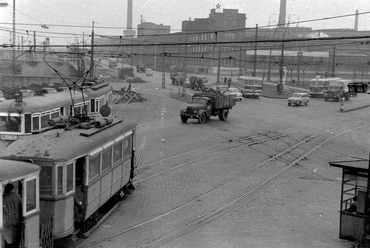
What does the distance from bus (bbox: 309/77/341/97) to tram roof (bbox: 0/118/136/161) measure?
150 feet

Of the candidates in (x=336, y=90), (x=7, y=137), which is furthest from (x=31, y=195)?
(x=336, y=90)

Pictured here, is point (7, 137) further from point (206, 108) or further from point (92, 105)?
point (206, 108)

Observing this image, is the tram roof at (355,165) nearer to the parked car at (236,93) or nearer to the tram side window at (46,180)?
the tram side window at (46,180)

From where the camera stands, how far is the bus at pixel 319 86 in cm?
5388

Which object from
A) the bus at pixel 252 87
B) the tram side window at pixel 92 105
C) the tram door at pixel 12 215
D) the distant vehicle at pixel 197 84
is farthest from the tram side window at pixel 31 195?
the distant vehicle at pixel 197 84

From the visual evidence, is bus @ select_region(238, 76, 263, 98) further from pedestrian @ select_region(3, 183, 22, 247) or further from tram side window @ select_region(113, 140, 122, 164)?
pedestrian @ select_region(3, 183, 22, 247)

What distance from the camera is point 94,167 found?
10.5 m

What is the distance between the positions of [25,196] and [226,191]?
8027 mm

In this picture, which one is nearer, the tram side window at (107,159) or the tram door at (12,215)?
the tram door at (12,215)

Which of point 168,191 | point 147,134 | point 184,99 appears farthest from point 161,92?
point 168,191

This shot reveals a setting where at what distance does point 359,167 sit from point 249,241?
281 cm

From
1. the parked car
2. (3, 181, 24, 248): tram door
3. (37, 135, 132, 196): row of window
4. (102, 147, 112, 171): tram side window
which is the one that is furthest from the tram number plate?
the parked car

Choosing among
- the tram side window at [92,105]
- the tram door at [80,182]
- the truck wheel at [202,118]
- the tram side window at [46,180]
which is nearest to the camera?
the tram side window at [46,180]

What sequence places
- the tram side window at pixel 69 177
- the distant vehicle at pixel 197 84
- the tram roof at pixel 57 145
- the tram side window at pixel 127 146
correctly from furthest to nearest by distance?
the distant vehicle at pixel 197 84, the tram side window at pixel 127 146, the tram side window at pixel 69 177, the tram roof at pixel 57 145
